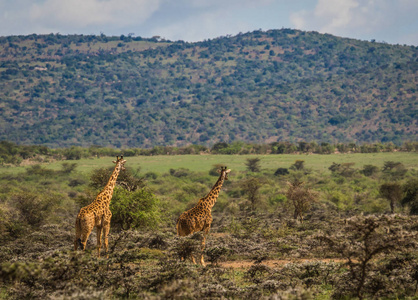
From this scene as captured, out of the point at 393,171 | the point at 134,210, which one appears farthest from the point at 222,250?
the point at 393,171

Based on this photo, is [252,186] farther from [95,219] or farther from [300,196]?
[95,219]

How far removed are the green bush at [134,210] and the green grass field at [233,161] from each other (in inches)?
2092

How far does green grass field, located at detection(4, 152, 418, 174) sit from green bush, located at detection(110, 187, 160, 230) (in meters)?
53.1

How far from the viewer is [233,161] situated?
9175 centimetres

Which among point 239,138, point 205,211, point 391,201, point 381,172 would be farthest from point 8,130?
point 205,211

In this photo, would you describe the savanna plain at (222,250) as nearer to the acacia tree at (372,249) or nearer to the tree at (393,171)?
the acacia tree at (372,249)

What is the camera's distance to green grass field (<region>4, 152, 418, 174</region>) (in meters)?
81.4

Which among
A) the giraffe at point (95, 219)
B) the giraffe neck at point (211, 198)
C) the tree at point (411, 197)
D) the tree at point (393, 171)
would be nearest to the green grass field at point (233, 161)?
the tree at point (393, 171)

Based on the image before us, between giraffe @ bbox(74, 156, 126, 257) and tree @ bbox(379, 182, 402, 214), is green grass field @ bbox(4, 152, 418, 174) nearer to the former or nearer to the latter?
tree @ bbox(379, 182, 402, 214)

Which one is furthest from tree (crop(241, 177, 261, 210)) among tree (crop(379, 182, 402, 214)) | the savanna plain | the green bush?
the green bush

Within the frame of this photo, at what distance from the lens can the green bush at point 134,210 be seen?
24.2m

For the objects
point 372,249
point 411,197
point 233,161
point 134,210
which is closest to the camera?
point 372,249

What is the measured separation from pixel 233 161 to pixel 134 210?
67.8 m

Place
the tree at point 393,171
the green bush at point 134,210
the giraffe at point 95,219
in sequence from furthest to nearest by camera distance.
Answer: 1. the tree at point 393,171
2. the green bush at point 134,210
3. the giraffe at point 95,219
